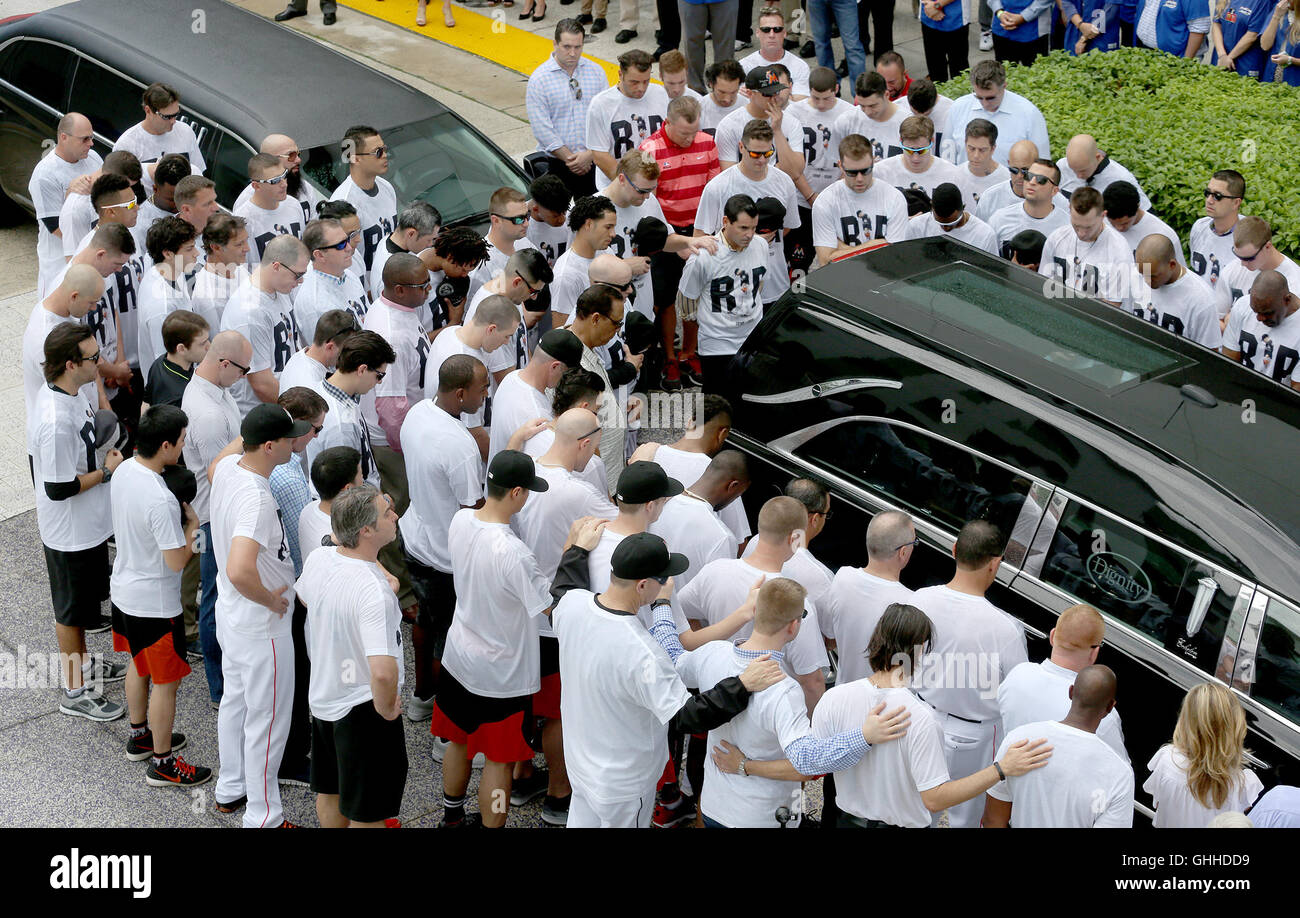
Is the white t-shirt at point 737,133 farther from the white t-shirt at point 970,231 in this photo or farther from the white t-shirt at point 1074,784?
the white t-shirt at point 1074,784

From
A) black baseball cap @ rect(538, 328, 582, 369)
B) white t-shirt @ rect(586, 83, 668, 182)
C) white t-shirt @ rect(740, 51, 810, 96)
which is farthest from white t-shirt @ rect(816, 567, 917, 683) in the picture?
white t-shirt @ rect(740, 51, 810, 96)

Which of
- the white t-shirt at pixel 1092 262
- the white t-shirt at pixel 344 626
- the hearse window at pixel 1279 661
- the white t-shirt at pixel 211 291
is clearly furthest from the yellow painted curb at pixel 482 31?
the hearse window at pixel 1279 661

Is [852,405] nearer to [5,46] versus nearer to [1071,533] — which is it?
[1071,533]

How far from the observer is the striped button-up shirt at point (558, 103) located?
1070 centimetres

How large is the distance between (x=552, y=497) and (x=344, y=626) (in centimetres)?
112

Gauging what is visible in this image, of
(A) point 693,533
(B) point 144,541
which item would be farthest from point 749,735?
(B) point 144,541

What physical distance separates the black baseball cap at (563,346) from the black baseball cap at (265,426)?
4.69 ft

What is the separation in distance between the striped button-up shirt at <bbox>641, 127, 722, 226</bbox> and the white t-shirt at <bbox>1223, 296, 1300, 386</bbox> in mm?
3805

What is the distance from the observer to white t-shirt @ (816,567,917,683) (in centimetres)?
556

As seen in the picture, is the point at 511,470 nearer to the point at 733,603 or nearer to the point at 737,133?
the point at 733,603

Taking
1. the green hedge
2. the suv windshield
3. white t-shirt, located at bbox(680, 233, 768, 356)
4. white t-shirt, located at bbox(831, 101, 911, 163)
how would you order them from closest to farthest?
white t-shirt, located at bbox(680, 233, 768, 356) < the green hedge < the suv windshield < white t-shirt, located at bbox(831, 101, 911, 163)

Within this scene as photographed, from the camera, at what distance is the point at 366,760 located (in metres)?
5.54

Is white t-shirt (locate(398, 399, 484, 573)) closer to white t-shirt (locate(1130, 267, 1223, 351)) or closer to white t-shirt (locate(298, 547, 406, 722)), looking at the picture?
white t-shirt (locate(298, 547, 406, 722))

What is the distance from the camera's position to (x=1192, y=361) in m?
6.31
